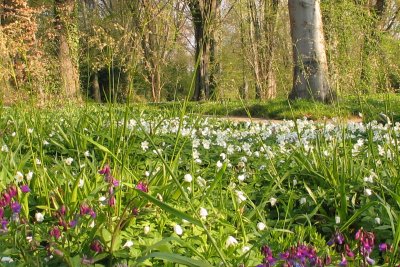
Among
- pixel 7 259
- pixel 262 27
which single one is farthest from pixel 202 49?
pixel 262 27

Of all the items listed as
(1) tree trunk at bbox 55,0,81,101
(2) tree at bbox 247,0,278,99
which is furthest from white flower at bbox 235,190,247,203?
(2) tree at bbox 247,0,278,99

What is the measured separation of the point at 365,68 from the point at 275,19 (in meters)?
18.3

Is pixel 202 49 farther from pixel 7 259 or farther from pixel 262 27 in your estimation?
pixel 262 27

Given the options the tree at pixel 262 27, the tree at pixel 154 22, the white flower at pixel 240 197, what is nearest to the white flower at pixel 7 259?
the tree at pixel 154 22

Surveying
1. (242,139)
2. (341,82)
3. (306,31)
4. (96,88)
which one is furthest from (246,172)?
(96,88)

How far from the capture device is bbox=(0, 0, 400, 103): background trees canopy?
289 cm

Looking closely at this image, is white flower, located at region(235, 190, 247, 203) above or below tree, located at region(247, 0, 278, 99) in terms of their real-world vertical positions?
below

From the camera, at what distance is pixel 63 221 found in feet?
5.78

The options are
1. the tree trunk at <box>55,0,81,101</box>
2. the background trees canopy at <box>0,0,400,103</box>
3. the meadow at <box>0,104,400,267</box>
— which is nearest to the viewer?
the meadow at <box>0,104,400,267</box>

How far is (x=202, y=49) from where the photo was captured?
2131 millimetres

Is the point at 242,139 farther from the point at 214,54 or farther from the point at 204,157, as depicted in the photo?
the point at 214,54

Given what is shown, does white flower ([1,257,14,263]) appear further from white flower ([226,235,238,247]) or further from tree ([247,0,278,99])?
tree ([247,0,278,99])

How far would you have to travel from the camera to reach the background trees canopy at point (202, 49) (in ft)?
9.47

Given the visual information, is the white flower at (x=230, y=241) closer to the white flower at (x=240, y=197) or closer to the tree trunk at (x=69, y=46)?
the white flower at (x=240, y=197)
